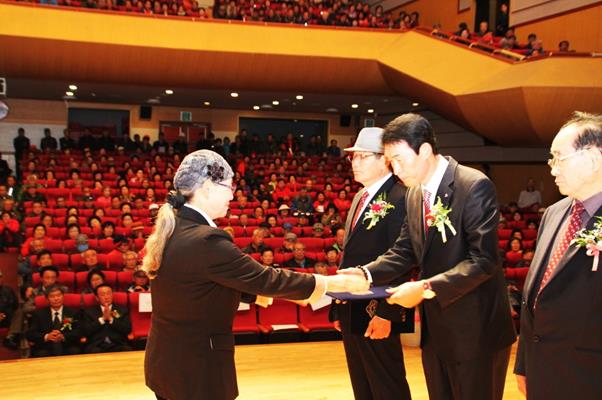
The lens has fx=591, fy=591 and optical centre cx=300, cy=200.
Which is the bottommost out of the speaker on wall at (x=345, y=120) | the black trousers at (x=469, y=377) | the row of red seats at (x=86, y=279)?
the row of red seats at (x=86, y=279)

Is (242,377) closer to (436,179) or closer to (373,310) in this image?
(373,310)

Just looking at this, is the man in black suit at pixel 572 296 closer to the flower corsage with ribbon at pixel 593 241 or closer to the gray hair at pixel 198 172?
the flower corsage with ribbon at pixel 593 241

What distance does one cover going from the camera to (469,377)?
2473mm

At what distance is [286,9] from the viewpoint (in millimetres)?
15703

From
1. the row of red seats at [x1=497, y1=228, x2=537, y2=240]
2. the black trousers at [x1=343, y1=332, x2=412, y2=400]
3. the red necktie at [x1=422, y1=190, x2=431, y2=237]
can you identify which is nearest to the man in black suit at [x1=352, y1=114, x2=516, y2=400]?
the red necktie at [x1=422, y1=190, x2=431, y2=237]

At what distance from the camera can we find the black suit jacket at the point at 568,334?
6.69 feet

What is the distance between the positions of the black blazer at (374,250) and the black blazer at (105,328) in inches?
135

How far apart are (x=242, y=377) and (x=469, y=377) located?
8.74 feet

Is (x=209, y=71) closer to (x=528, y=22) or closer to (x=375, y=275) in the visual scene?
(x=528, y=22)

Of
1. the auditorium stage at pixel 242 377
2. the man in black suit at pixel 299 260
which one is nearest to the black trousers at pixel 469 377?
the auditorium stage at pixel 242 377

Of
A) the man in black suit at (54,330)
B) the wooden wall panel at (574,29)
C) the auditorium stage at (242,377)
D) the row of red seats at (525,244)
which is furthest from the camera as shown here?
the wooden wall panel at (574,29)

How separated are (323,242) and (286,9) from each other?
8.06 metres

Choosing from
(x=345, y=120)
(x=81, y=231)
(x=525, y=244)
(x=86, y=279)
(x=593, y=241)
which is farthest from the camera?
(x=345, y=120)

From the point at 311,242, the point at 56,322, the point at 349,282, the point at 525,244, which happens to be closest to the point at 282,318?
the point at 56,322
